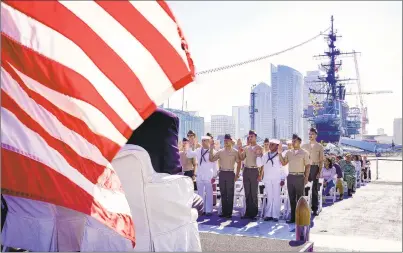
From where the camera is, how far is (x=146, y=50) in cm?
241

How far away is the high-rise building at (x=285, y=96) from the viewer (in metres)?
90.1

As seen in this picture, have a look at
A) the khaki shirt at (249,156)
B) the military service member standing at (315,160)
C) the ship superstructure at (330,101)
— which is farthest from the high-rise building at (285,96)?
the khaki shirt at (249,156)

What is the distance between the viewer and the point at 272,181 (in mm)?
9289

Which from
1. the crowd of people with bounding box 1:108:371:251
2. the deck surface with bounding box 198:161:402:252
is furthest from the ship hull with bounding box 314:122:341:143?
the crowd of people with bounding box 1:108:371:251

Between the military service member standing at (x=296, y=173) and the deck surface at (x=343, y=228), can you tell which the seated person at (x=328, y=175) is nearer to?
the deck surface at (x=343, y=228)

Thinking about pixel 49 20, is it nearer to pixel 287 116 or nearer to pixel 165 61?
pixel 165 61

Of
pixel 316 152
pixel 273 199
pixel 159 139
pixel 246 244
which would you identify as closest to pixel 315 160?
pixel 316 152

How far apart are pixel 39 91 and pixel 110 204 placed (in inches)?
31.3

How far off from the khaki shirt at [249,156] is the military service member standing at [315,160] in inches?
63.6

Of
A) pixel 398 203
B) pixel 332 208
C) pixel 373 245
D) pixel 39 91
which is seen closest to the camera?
pixel 39 91

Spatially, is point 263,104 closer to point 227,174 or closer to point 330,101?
point 330,101

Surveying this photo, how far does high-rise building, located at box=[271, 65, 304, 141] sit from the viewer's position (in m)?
90.1

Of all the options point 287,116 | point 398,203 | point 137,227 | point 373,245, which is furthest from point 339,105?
point 137,227

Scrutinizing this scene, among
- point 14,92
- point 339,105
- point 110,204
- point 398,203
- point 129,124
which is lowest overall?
point 398,203
